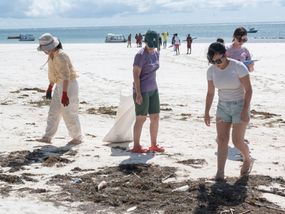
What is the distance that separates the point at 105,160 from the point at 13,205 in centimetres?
201

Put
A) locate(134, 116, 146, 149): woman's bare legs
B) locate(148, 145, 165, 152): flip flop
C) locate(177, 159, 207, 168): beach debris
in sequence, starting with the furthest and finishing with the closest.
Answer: locate(148, 145, 165, 152): flip flop, locate(134, 116, 146, 149): woman's bare legs, locate(177, 159, 207, 168): beach debris

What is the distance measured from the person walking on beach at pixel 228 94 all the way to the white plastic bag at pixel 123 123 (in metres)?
2.06

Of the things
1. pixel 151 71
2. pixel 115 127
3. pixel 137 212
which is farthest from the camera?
pixel 115 127

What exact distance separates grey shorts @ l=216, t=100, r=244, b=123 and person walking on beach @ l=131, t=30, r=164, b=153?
155 centimetres

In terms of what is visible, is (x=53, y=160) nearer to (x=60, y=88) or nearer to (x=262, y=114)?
(x=60, y=88)

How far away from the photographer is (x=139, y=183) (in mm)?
6184

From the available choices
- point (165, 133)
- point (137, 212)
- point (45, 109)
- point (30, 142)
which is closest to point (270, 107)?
point (165, 133)

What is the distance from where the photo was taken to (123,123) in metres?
8.30

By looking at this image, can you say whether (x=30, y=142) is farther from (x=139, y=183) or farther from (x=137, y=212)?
(x=137, y=212)

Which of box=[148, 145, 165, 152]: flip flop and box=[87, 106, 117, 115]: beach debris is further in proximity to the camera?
box=[87, 106, 117, 115]: beach debris

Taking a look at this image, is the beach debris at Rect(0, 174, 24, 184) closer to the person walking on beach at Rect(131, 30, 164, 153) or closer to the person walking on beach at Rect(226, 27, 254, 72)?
the person walking on beach at Rect(131, 30, 164, 153)

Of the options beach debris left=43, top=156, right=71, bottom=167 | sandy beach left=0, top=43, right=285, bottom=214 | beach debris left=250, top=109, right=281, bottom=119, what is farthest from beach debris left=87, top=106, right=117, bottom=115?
beach debris left=43, top=156, right=71, bottom=167

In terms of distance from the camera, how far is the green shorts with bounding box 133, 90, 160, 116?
7.55 meters

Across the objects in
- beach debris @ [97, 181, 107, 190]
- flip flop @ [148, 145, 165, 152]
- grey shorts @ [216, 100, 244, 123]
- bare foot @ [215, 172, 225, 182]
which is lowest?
flip flop @ [148, 145, 165, 152]
